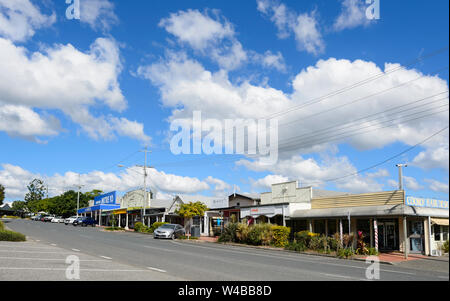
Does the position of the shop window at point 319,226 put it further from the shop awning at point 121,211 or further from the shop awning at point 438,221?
the shop awning at point 121,211

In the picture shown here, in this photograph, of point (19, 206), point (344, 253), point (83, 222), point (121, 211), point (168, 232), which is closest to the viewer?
point (344, 253)

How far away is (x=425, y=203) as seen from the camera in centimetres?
2555

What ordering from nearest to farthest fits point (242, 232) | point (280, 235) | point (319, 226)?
point (280, 235) < point (319, 226) < point (242, 232)

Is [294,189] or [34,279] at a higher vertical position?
[294,189]

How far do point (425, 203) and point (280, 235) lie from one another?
1037 cm

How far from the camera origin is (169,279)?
10.6 metres

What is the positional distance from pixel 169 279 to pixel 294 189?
25.1 metres

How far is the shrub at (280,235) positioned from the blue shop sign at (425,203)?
911 centimetres

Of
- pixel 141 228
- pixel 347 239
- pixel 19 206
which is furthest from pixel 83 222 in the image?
pixel 19 206

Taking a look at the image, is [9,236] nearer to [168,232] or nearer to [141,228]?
[168,232]

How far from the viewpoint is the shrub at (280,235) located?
99.2ft
